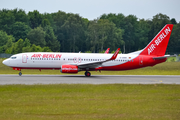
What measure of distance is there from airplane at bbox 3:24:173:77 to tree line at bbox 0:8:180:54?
59935 millimetres

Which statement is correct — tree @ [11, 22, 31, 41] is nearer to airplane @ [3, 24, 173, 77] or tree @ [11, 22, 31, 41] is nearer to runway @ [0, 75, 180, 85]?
airplane @ [3, 24, 173, 77]

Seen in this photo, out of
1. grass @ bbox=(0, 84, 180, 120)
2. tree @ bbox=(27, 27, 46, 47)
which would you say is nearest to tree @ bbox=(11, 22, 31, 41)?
tree @ bbox=(27, 27, 46, 47)

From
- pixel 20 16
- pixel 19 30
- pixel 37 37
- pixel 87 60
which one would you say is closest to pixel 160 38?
pixel 87 60

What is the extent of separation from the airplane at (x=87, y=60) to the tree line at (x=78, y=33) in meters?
59.9

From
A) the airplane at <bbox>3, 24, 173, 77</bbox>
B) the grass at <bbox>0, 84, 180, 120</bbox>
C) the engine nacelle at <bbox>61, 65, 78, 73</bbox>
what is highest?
the airplane at <bbox>3, 24, 173, 77</bbox>

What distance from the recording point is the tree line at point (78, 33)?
10506 cm

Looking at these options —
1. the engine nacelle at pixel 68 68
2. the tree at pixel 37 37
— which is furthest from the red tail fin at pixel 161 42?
the tree at pixel 37 37

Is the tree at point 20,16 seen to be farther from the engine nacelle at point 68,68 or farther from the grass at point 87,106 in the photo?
the grass at point 87,106

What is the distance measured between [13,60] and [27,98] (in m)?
20.7

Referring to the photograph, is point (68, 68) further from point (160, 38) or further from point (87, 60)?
point (160, 38)

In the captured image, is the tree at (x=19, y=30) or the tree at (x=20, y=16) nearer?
the tree at (x=19, y=30)

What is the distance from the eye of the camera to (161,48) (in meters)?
39.3

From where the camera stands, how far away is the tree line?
10506 centimetres

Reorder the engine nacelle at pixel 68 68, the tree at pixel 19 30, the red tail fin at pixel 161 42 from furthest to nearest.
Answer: the tree at pixel 19 30 → the red tail fin at pixel 161 42 → the engine nacelle at pixel 68 68
